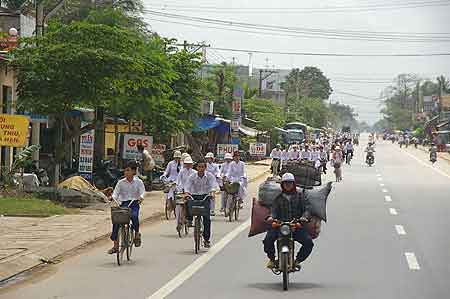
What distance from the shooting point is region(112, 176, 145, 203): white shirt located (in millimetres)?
15281

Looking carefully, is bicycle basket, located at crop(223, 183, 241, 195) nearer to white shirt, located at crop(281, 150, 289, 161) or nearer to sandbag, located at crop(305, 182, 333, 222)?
sandbag, located at crop(305, 182, 333, 222)

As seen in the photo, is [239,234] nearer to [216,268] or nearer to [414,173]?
[216,268]

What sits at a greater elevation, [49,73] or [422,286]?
[49,73]

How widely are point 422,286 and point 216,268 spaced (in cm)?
340

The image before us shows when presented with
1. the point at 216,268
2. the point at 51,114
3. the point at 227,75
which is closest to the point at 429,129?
the point at 227,75

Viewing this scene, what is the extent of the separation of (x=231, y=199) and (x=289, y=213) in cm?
1120

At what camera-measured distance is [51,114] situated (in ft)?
88.9

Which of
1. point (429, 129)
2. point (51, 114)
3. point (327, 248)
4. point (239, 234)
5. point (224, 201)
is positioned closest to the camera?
point (327, 248)

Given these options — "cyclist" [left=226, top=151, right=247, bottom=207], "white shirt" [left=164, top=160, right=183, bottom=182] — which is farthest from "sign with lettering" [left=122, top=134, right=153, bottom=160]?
"white shirt" [left=164, top=160, right=183, bottom=182]

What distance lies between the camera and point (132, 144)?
31.5 m

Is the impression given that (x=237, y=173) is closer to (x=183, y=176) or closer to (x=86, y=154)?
(x=183, y=176)

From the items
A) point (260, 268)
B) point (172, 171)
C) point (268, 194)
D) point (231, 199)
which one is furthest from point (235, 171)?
point (268, 194)

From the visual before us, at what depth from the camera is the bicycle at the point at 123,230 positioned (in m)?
14.6

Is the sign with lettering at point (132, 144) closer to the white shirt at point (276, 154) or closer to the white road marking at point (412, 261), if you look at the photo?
the white shirt at point (276, 154)
